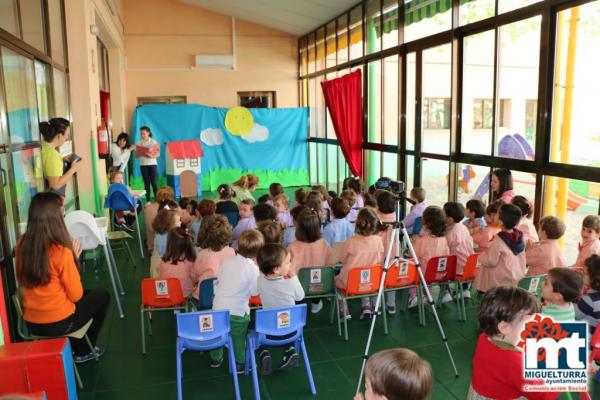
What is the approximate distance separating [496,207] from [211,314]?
8.93 feet

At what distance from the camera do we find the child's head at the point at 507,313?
6.00ft

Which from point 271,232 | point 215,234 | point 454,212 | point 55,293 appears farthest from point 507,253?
point 55,293

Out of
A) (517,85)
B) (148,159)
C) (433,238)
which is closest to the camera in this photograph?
(433,238)

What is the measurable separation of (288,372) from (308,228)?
3.61 ft

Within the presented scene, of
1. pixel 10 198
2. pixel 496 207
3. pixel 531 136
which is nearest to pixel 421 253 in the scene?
pixel 496 207

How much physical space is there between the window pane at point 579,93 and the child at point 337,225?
201 centimetres

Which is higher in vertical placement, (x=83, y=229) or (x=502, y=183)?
(x=502, y=183)

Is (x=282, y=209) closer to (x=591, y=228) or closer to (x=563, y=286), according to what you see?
(x=591, y=228)

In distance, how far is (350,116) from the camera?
8.44 metres

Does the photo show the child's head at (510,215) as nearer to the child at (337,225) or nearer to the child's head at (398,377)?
the child at (337,225)

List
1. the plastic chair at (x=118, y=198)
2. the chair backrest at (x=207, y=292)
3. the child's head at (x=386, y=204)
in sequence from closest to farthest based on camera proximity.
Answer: the chair backrest at (x=207, y=292) → the child's head at (x=386, y=204) → the plastic chair at (x=118, y=198)

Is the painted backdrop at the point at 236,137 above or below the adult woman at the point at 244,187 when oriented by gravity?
above

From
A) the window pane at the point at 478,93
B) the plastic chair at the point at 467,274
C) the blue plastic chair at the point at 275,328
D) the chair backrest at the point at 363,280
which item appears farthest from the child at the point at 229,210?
the window pane at the point at 478,93

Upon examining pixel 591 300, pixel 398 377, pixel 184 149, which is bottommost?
pixel 591 300
